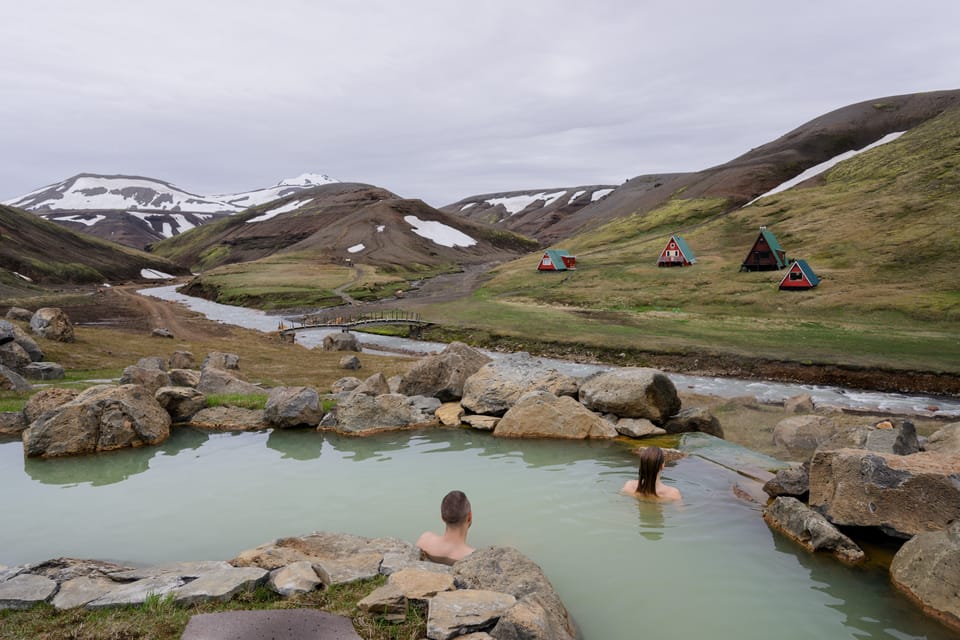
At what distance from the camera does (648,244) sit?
378ft

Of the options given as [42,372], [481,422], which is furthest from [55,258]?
[481,422]

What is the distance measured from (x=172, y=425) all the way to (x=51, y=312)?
23.6 meters

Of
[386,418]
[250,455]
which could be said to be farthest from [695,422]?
[250,455]

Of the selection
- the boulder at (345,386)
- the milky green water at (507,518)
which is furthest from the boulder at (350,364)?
the milky green water at (507,518)

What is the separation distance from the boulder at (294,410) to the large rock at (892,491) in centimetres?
1642

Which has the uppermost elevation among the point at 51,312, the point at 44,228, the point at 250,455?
the point at 44,228

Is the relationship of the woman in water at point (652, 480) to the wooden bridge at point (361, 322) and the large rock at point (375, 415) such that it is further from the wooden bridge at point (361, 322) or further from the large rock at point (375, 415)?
the wooden bridge at point (361, 322)

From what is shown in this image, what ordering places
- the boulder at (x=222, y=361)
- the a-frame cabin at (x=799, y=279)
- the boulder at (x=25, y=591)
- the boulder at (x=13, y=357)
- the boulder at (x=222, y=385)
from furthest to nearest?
the a-frame cabin at (x=799, y=279), the boulder at (x=222, y=361), the boulder at (x=13, y=357), the boulder at (x=222, y=385), the boulder at (x=25, y=591)

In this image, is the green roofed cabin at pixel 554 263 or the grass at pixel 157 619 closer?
the grass at pixel 157 619

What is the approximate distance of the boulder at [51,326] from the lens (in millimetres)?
35531

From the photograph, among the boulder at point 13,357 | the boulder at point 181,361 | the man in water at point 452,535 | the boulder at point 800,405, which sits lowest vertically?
the boulder at point 800,405

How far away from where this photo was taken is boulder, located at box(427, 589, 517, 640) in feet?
22.0

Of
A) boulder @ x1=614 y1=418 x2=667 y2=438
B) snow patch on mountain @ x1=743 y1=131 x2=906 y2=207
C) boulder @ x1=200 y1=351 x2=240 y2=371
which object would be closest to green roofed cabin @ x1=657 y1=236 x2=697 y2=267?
snow patch on mountain @ x1=743 y1=131 x2=906 y2=207

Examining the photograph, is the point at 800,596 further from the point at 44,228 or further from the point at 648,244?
the point at 44,228
